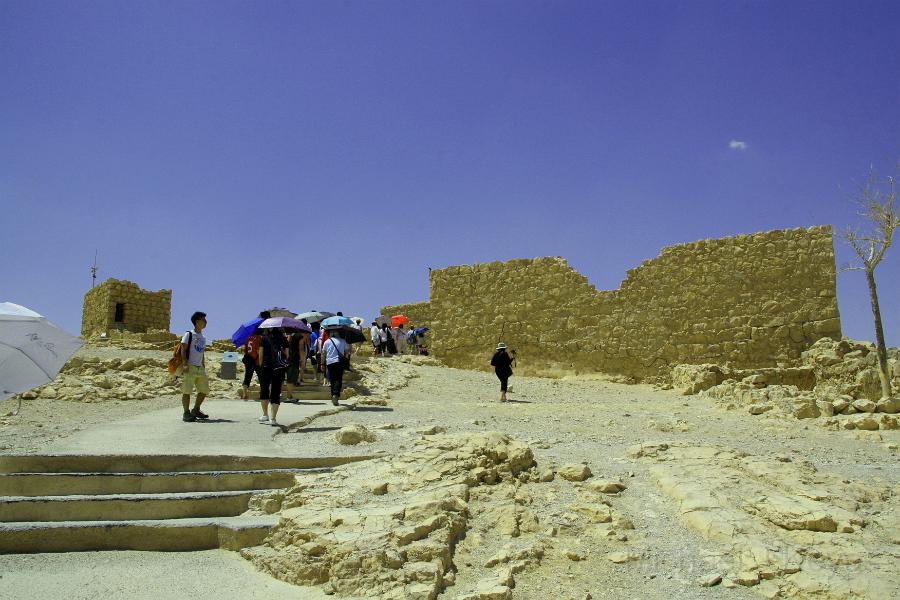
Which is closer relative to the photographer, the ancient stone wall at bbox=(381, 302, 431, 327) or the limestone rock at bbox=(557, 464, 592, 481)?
the limestone rock at bbox=(557, 464, 592, 481)

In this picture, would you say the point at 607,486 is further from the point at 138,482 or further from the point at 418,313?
the point at 418,313

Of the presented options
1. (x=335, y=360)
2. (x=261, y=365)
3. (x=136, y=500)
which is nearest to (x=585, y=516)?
(x=136, y=500)

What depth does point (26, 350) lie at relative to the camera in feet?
20.0

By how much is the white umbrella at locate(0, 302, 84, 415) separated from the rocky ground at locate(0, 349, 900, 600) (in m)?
0.72

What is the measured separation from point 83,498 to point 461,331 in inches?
565

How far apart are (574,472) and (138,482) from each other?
149 inches

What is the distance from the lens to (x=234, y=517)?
5078 millimetres

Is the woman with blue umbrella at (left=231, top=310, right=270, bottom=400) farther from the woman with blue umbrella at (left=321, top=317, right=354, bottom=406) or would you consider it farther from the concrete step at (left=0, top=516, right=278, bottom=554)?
the concrete step at (left=0, top=516, right=278, bottom=554)

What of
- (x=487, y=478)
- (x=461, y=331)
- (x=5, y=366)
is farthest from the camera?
(x=461, y=331)

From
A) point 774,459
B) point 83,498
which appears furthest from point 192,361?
point 774,459

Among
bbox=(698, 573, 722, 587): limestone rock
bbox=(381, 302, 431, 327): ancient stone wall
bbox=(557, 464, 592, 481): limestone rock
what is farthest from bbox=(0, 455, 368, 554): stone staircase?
bbox=(381, 302, 431, 327): ancient stone wall

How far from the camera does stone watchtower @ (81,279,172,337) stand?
2392 cm

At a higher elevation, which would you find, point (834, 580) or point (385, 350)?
point (385, 350)

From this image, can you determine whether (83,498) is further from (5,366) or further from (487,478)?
(487,478)
